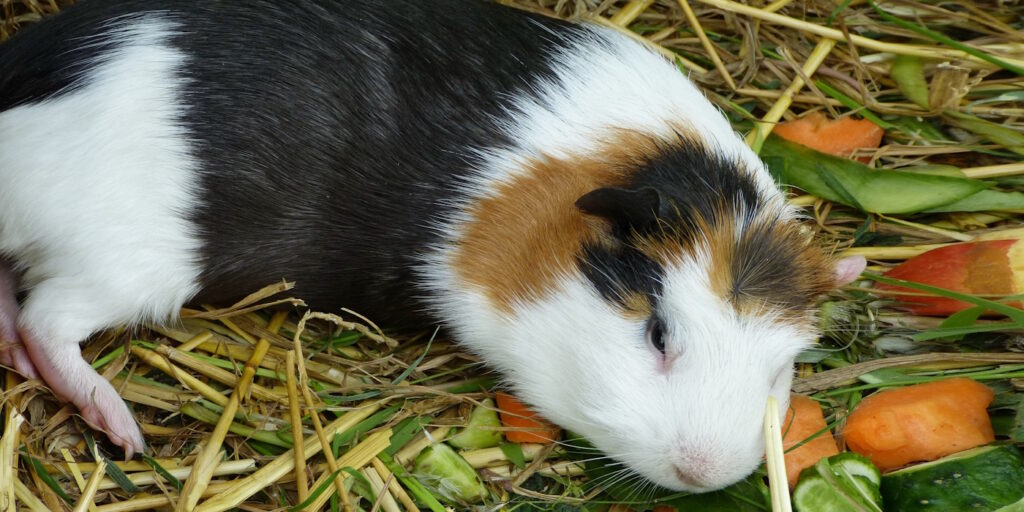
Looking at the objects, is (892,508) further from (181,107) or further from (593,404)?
(181,107)

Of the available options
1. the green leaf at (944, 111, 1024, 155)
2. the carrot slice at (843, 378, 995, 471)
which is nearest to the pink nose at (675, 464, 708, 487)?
the carrot slice at (843, 378, 995, 471)

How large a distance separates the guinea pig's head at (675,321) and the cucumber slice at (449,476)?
0.29 metres

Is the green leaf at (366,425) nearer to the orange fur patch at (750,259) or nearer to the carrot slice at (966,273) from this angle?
the orange fur patch at (750,259)

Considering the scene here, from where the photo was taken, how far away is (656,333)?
2166 millimetres

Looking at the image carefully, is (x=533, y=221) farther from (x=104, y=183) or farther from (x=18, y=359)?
(x=18, y=359)

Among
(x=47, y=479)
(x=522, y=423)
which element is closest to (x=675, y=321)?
(x=522, y=423)

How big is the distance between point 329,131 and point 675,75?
0.95 m

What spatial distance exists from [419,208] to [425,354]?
0.43m

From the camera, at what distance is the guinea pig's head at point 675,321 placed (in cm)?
210

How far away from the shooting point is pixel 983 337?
2715 mm

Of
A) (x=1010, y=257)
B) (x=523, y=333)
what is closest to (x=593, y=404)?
(x=523, y=333)

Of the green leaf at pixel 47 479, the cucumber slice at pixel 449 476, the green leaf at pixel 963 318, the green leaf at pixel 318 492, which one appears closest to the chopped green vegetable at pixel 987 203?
the green leaf at pixel 963 318

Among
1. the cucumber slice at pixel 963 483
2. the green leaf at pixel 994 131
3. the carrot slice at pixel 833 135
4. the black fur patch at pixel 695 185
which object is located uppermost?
the black fur patch at pixel 695 185

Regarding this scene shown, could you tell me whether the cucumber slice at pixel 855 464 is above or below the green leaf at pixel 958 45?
below
